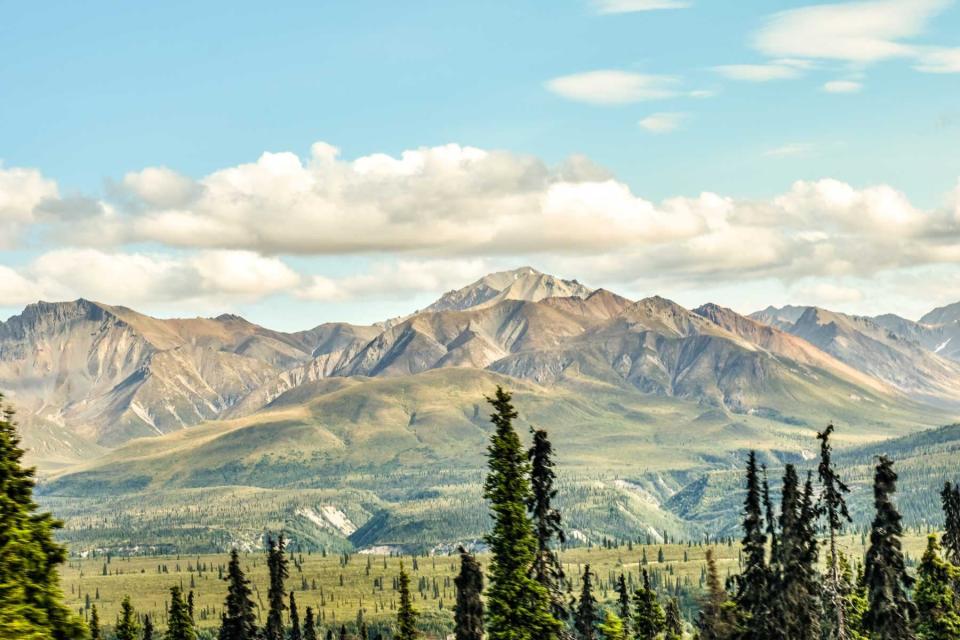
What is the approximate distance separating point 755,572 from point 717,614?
32.3 meters

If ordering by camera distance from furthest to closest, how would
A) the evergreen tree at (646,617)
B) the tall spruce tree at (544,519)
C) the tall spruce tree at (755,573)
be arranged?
1. the evergreen tree at (646,617)
2. the tall spruce tree at (755,573)
3. the tall spruce tree at (544,519)

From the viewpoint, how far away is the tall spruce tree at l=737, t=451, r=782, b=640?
78062mm

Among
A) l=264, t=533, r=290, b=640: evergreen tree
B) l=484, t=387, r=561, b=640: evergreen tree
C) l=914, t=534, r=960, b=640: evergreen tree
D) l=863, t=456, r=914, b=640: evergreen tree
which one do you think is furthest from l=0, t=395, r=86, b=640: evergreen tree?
l=264, t=533, r=290, b=640: evergreen tree

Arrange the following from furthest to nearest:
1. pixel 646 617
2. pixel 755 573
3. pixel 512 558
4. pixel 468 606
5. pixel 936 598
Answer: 1. pixel 646 617
2. pixel 936 598
3. pixel 468 606
4. pixel 755 573
5. pixel 512 558

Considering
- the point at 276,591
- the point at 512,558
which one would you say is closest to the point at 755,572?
the point at 512,558

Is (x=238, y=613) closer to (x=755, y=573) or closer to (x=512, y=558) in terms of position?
(x=755, y=573)

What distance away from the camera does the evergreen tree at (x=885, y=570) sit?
2680 inches

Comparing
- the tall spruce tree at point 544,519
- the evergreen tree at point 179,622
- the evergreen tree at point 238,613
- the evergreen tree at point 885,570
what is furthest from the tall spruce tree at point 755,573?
the evergreen tree at point 179,622

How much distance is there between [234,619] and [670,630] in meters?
50.5

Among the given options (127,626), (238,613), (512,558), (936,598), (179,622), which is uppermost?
(512,558)

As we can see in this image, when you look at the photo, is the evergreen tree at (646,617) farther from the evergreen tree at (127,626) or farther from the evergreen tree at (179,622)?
the evergreen tree at (127,626)

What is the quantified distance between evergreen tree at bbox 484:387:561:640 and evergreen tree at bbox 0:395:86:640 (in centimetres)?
2538

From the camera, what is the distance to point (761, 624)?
7900 centimetres

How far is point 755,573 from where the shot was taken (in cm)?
8044
